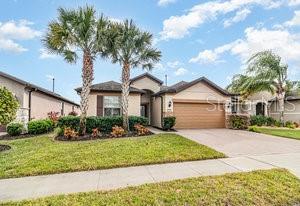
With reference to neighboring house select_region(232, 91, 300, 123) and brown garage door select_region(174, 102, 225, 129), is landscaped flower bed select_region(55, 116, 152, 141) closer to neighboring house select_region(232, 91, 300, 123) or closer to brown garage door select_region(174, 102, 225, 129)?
brown garage door select_region(174, 102, 225, 129)

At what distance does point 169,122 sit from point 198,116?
3.19 meters

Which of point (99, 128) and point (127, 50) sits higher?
point (127, 50)

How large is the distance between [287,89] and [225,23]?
13175 millimetres

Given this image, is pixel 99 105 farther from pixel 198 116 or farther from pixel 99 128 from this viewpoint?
pixel 198 116

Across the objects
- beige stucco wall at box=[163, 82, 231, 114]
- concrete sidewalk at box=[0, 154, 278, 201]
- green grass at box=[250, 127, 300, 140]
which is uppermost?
beige stucco wall at box=[163, 82, 231, 114]

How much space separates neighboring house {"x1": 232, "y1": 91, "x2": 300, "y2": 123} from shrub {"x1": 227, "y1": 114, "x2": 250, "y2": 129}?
5.77m

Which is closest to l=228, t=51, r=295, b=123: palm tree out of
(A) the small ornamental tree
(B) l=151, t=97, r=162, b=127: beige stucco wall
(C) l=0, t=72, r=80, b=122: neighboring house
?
(B) l=151, t=97, r=162, b=127: beige stucco wall

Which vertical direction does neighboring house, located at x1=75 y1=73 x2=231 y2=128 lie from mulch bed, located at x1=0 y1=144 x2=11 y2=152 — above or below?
above

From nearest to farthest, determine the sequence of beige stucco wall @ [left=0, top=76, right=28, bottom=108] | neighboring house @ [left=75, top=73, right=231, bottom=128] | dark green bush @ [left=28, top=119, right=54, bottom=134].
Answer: dark green bush @ [left=28, top=119, right=54, bottom=134], beige stucco wall @ [left=0, top=76, right=28, bottom=108], neighboring house @ [left=75, top=73, right=231, bottom=128]

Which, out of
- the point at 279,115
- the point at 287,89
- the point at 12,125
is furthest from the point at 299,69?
the point at 12,125

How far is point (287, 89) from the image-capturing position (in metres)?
24.9

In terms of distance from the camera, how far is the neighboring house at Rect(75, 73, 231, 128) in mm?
18766

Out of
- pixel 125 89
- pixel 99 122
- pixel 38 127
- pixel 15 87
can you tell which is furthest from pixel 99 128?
pixel 15 87

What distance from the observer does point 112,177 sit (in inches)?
255
